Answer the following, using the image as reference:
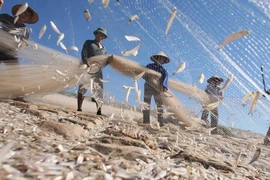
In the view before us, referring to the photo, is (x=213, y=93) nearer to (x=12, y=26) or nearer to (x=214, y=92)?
(x=214, y=92)

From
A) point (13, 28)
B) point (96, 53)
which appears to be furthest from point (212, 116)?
point (13, 28)

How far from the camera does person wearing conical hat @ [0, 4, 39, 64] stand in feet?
15.7

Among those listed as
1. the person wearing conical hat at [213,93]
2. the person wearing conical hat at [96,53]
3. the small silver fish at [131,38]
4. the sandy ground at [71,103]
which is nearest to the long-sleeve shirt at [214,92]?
the person wearing conical hat at [213,93]

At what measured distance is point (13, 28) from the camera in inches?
196

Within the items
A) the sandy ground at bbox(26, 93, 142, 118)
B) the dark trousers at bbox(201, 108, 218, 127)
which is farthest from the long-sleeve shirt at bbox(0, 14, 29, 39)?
the dark trousers at bbox(201, 108, 218, 127)

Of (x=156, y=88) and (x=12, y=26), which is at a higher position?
(x=12, y=26)

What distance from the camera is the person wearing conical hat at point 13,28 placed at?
15.7 ft

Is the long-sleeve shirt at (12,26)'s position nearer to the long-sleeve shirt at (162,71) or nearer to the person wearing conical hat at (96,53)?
the person wearing conical hat at (96,53)

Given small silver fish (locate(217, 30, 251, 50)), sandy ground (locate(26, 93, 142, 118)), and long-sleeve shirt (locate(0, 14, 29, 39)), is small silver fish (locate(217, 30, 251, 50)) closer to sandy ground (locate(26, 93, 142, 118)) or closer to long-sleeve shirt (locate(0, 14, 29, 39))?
sandy ground (locate(26, 93, 142, 118))

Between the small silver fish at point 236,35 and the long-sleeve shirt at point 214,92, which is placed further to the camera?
the long-sleeve shirt at point 214,92

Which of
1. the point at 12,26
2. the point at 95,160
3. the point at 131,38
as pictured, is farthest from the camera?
the point at 12,26

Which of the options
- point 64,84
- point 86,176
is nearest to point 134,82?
point 64,84

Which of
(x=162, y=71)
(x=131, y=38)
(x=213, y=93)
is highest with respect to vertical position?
(x=131, y=38)

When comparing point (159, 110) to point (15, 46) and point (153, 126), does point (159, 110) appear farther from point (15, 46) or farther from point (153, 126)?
point (15, 46)
